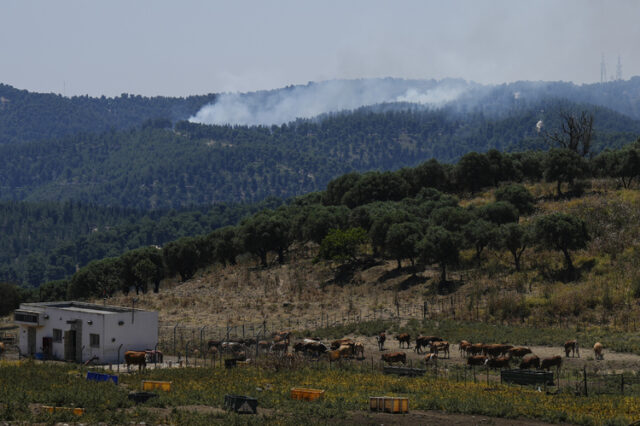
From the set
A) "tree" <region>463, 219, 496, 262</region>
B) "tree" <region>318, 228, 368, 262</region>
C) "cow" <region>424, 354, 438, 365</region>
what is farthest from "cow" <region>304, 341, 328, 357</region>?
"tree" <region>318, 228, 368, 262</region>

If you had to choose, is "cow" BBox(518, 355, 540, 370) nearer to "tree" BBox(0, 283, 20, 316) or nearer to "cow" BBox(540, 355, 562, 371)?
"cow" BBox(540, 355, 562, 371)

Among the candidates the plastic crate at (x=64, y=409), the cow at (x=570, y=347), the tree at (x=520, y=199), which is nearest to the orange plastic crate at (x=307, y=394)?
the plastic crate at (x=64, y=409)

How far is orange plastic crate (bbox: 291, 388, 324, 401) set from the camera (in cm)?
3657

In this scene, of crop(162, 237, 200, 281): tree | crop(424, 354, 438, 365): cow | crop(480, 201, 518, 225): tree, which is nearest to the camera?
crop(424, 354, 438, 365): cow

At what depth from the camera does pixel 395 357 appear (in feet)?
167

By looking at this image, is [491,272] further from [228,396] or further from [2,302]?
[2,302]

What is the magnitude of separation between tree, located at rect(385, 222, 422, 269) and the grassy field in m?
40.0

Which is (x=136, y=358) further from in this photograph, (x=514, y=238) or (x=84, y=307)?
(x=514, y=238)

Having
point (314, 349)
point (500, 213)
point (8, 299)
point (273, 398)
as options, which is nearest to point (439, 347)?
point (314, 349)

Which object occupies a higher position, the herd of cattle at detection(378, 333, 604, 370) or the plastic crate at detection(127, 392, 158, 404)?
the plastic crate at detection(127, 392, 158, 404)

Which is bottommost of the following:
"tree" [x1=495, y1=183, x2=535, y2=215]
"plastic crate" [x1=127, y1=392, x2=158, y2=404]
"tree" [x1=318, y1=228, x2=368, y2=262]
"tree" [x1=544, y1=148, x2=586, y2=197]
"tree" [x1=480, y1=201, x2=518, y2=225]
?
"plastic crate" [x1=127, y1=392, x2=158, y2=404]

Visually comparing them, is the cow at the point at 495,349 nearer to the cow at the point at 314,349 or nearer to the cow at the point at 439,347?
the cow at the point at 439,347

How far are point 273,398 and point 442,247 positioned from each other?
Result: 4669 cm

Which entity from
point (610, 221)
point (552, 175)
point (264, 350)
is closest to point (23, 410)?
point (264, 350)
